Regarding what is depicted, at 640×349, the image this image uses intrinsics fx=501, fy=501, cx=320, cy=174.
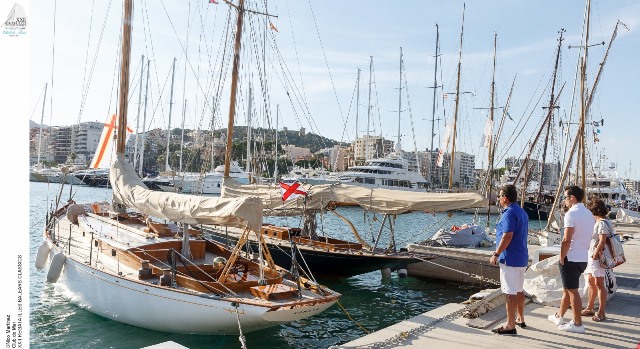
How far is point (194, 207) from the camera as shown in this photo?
9.62 meters

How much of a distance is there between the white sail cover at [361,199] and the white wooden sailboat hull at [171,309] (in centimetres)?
447

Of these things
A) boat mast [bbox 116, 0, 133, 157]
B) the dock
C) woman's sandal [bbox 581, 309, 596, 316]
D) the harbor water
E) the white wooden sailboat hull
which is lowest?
the harbor water

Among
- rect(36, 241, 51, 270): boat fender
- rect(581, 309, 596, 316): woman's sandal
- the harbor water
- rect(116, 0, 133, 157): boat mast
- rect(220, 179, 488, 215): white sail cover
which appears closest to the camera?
rect(581, 309, 596, 316): woman's sandal

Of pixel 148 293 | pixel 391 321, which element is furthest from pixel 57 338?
pixel 391 321

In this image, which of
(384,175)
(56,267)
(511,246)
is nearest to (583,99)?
(511,246)

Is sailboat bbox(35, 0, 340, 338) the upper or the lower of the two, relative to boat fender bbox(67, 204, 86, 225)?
lower

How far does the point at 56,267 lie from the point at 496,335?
9615 millimetres

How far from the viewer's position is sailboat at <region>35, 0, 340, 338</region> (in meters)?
8.73

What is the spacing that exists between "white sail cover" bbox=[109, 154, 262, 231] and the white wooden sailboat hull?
1.39 meters

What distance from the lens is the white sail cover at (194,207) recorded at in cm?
871

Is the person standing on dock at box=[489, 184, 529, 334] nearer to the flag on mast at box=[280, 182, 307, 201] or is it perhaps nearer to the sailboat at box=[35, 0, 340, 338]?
the sailboat at box=[35, 0, 340, 338]

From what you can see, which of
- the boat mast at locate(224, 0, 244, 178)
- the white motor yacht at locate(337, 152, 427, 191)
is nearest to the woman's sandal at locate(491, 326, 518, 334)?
the boat mast at locate(224, 0, 244, 178)

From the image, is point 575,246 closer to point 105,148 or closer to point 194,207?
point 194,207

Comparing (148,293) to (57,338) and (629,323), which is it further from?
(629,323)
